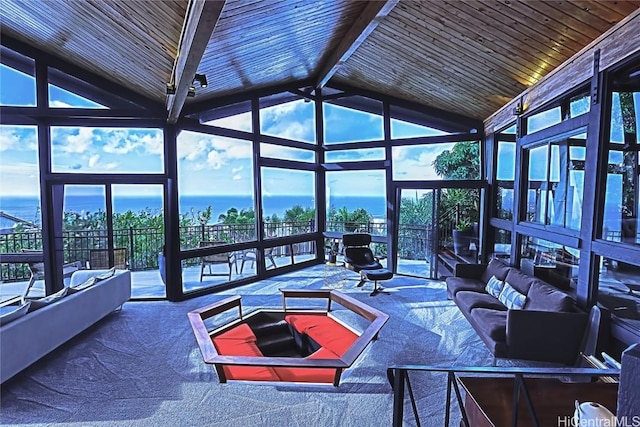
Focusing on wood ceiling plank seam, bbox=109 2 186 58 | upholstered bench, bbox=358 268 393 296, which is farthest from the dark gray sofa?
wood ceiling plank seam, bbox=109 2 186 58

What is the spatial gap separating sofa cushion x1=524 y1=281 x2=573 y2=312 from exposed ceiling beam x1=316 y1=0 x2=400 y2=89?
10.9 ft

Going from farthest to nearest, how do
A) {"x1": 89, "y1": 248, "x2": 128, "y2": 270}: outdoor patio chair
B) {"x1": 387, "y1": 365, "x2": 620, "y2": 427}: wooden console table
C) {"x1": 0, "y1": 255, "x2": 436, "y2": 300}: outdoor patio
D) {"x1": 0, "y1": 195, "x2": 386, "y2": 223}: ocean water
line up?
{"x1": 89, "y1": 248, "x2": 128, "y2": 270}: outdoor patio chair → {"x1": 0, "y1": 255, "x2": 436, "y2": 300}: outdoor patio → {"x1": 0, "y1": 195, "x2": 386, "y2": 223}: ocean water → {"x1": 387, "y1": 365, "x2": 620, "y2": 427}: wooden console table

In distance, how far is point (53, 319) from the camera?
3490 millimetres

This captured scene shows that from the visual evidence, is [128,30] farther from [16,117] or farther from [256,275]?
[256,275]

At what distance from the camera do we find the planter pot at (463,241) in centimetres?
642

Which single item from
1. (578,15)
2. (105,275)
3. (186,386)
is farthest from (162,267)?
(578,15)

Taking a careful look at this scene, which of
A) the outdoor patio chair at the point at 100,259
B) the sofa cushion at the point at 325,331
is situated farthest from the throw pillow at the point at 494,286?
the outdoor patio chair at the point at 100,259

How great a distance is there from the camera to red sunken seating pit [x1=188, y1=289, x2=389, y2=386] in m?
2.97

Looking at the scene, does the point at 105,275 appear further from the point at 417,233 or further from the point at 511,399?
the point at 417,233


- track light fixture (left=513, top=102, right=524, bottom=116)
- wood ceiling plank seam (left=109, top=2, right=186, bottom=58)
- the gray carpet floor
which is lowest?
the gray carpet floor

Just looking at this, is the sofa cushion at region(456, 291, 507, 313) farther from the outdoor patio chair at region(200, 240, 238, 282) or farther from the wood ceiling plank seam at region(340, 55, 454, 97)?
the outdoor patio chair at region(200, 240, 238, 282)

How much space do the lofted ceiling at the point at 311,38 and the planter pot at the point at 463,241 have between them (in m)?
2.23

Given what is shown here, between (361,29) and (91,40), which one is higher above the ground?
(361,29)

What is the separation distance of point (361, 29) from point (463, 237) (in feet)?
13.6
